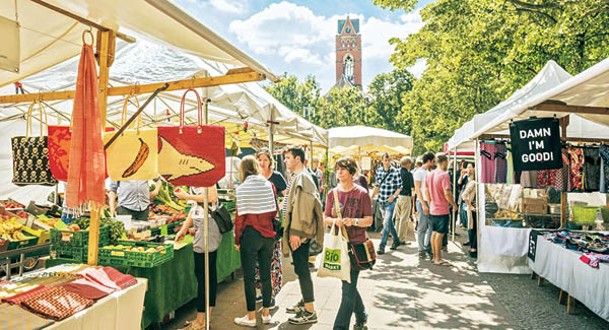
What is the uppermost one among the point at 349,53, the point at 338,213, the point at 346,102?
the point at 349,53

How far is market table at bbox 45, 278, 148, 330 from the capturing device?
229 cm

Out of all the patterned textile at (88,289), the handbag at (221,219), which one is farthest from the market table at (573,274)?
the patterned textile at (88,289)

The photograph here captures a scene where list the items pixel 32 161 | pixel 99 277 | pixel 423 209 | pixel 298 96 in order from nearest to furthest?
pixel 99 277 → pixel 32 161 → pixel 423 209 → pixel 298 96

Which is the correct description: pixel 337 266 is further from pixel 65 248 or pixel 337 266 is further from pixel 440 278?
pixel 440 278

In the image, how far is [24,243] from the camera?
497 centimetres

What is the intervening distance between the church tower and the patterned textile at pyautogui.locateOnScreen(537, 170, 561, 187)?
3253 inches

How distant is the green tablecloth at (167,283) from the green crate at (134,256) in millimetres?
97

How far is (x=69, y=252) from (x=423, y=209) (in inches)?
249

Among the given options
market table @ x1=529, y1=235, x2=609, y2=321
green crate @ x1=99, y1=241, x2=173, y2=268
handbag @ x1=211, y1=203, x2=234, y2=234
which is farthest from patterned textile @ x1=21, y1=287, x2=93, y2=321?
market table @ x1=529, y1=235, x2=609, y2=321

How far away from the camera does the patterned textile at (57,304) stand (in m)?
2.22

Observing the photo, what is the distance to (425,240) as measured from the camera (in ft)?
28.6

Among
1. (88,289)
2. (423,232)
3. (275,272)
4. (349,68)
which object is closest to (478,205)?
(423,232)

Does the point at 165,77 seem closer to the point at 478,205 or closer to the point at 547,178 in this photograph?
the point at 478,205

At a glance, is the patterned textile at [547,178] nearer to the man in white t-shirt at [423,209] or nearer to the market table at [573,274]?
the market table at [573,274]
